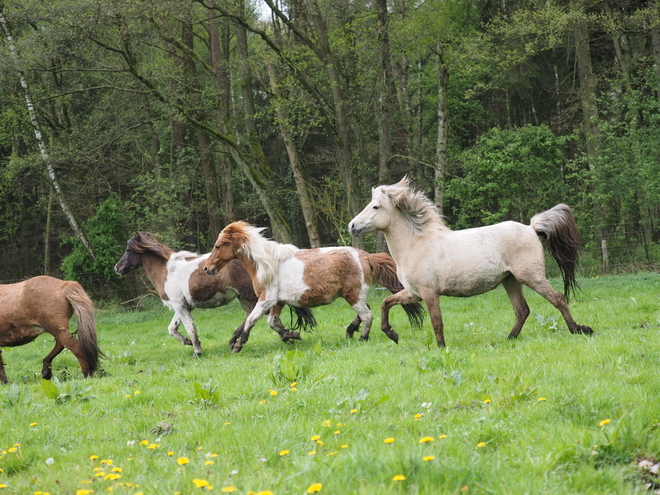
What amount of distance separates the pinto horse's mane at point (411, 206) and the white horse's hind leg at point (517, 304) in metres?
1.24

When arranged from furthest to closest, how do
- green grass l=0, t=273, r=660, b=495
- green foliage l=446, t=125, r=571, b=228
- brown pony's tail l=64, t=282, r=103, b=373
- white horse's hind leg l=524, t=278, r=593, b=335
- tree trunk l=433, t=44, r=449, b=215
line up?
1. tree trunk l=433, t=44, r=449, b=215
2. green foliage l=446, t=125, r=571, b=228
3. brown pony's tail l=64, t=282, r=103, b=373
4. white horse's hind leg l=524, t=278, r=593, b=335
5. green grass l=0, t=273, r=660, b=495

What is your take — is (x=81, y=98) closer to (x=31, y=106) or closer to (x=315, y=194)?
(x=31, y=106)

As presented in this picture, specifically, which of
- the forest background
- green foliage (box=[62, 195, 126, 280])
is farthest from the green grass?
green foliage (box=[62, 195, 126, 280])

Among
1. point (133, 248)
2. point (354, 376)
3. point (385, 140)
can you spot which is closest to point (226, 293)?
point (133, 248)

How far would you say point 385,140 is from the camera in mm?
20531

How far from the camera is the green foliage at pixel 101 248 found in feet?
71.6

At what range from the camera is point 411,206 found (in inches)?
343

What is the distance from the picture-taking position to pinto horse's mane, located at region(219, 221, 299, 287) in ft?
33.3

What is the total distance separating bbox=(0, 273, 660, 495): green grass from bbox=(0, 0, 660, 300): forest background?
1224 centimetres

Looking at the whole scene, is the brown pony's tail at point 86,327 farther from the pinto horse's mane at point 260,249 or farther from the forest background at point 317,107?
the forest background at point 317,107

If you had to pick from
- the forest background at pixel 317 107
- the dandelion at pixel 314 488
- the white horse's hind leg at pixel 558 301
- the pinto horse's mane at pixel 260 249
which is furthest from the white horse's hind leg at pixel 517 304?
the forest background at pixel 317 107

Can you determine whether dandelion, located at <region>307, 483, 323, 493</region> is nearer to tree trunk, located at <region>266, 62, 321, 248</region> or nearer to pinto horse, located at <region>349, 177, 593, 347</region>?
pinto horse, located at <region>349, 177, 593, 347</region>

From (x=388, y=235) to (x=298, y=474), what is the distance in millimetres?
5812

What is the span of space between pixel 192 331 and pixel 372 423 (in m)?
7.46
